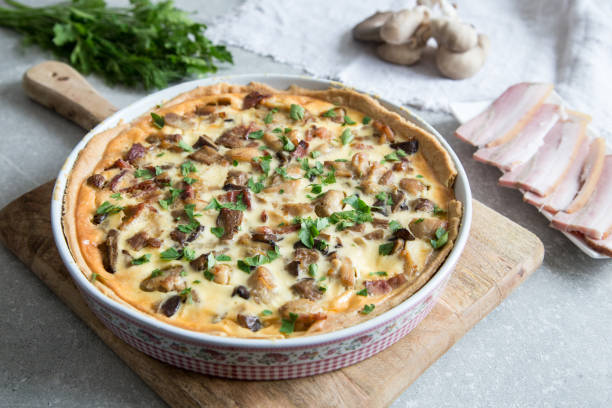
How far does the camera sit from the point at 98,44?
4832 mm

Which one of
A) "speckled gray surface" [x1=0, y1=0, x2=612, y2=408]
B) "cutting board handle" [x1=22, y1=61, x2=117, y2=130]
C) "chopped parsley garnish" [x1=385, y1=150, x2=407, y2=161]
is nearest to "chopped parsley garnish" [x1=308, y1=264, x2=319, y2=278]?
A: "speckled gray surface" [x1=0, y1=0, x2=612, y2=408]

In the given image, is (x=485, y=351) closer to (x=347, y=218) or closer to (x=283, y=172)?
(x=347, y=218)

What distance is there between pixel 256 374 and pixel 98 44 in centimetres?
339

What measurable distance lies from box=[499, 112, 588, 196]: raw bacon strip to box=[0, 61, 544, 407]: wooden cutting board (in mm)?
350

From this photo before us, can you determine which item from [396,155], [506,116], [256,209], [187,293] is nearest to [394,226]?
[396,155]

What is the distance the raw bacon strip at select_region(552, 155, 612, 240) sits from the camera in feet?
11.0

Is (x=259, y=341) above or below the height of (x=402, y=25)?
below

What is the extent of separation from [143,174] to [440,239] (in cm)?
158

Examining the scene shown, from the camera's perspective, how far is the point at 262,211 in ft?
9.74

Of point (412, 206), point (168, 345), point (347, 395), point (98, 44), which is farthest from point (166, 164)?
point (98, 44)

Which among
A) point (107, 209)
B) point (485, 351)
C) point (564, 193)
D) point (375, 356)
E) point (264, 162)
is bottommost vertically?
point (485, 351)

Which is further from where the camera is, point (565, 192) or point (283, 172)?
point (565, 192)

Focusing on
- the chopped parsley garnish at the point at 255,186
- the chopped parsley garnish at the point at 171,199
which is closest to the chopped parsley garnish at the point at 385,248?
the chopped parsley garnish at the point at 255,186

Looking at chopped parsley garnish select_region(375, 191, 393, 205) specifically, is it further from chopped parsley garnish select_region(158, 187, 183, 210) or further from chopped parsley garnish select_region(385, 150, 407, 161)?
chopped parsley garnish select_region(158, 187, 183, 210)
